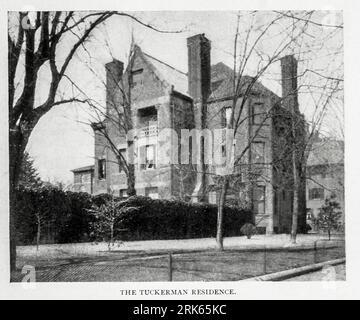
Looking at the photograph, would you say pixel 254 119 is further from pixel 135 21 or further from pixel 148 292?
pixel 148 292

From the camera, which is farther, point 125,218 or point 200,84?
point 125,218

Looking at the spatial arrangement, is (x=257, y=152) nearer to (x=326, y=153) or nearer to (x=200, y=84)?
(x=326, y=153)

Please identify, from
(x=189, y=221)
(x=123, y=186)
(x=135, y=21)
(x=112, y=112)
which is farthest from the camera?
(x=189, y=221)

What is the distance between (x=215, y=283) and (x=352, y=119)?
3.52m

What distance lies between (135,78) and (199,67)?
1549 millimetres

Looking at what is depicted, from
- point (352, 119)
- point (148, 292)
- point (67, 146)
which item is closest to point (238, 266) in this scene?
point (148, 292)

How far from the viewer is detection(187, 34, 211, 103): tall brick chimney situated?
858 cm

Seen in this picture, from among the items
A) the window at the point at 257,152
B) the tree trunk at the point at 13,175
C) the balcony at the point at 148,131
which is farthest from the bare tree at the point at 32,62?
the window at the point at 257,152

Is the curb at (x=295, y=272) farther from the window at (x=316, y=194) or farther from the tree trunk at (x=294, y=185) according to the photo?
the tree trunk at (x=294, y=185)

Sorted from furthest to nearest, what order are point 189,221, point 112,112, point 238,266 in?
point 189,221, point 112,112, point 238,266

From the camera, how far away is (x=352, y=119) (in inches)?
288

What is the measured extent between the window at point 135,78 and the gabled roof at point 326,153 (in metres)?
4.18

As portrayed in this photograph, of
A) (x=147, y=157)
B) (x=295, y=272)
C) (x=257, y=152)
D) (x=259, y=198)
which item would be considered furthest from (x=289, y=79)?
(x=295, y=272)

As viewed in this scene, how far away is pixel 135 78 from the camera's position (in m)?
10.2
